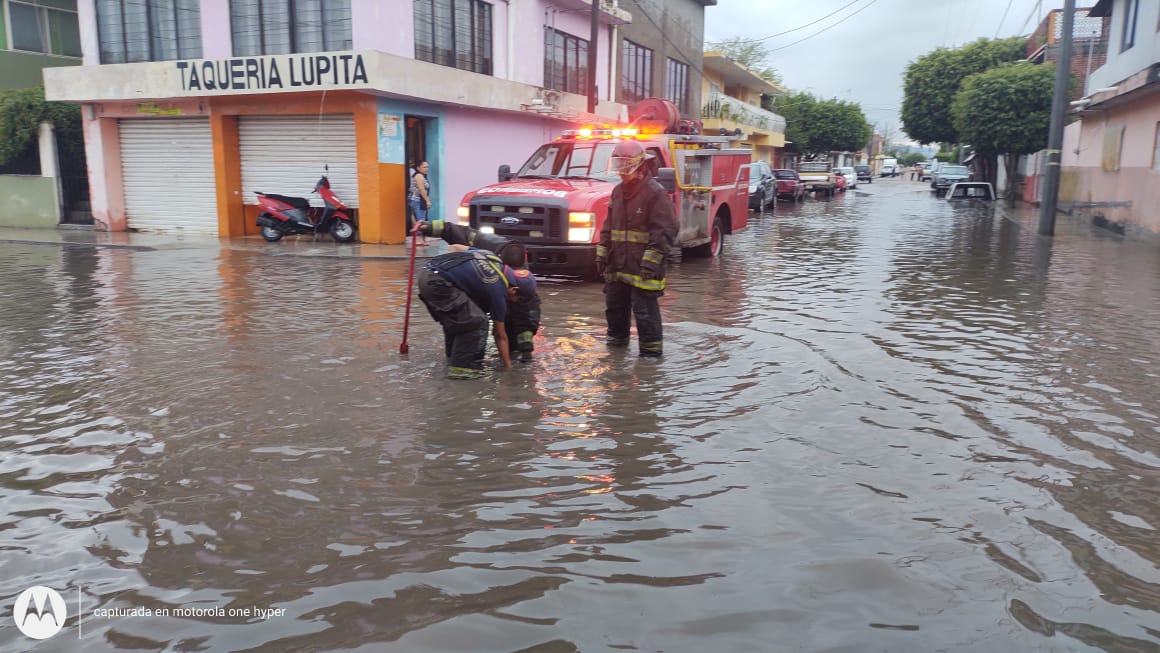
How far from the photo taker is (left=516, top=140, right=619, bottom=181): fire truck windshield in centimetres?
1245

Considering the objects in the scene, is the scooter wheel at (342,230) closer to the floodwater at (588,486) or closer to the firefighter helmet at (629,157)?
the floodwater at (588,486)

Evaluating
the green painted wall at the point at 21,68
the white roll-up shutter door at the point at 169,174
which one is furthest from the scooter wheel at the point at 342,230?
the green painted wall at the point at 21,68

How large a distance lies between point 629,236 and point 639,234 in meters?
0.09

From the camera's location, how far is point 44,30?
2347 centimetres

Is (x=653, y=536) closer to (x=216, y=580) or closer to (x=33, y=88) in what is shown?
(x=216, y=580)

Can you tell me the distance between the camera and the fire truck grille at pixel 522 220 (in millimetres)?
11250

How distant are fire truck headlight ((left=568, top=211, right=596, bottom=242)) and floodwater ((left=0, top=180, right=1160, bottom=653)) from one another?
7.54 ft

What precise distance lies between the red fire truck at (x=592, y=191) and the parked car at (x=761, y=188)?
13.2 m

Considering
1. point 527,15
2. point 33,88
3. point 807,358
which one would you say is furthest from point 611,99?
point 807,358

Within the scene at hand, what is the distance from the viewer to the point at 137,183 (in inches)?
813

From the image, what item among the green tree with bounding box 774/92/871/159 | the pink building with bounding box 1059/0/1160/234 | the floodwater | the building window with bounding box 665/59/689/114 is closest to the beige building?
the building window with bounding box 665/59/689/114

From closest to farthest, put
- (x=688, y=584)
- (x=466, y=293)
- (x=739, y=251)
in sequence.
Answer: (x=688, y=584), (x=466, y=293), (x=739, y=251)

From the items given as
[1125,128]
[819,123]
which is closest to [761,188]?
[1125,128]

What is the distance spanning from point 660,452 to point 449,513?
1.40m
